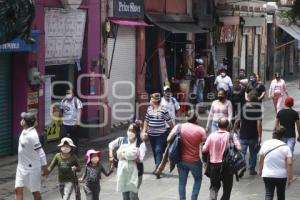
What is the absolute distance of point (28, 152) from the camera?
1069 centimetres

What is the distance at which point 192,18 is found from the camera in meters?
28.1

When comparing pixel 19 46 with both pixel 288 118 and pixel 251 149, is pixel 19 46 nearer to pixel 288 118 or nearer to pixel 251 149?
pixel 251 149

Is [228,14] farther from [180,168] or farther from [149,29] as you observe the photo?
[180,168]

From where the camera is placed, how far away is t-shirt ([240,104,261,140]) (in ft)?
45.2

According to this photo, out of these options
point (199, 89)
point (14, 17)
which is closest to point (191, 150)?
point (14, 17)

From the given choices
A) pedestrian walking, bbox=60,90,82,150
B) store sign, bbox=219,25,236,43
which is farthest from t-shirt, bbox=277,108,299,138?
store sign, bbox=219,25,236,43

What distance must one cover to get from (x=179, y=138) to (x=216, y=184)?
932mm

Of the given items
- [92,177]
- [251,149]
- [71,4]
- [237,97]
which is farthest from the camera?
[237,97]

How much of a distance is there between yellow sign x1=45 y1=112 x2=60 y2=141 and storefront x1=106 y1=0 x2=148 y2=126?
3062 mm

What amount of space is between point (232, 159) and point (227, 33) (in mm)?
22445

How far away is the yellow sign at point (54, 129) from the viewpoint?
1798cm

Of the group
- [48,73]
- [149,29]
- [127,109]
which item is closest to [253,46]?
[149,29]

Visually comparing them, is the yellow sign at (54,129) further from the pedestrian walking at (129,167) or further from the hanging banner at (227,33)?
the hanging banner at (227,33)

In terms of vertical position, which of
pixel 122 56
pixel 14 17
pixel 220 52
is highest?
pixel 220 52
